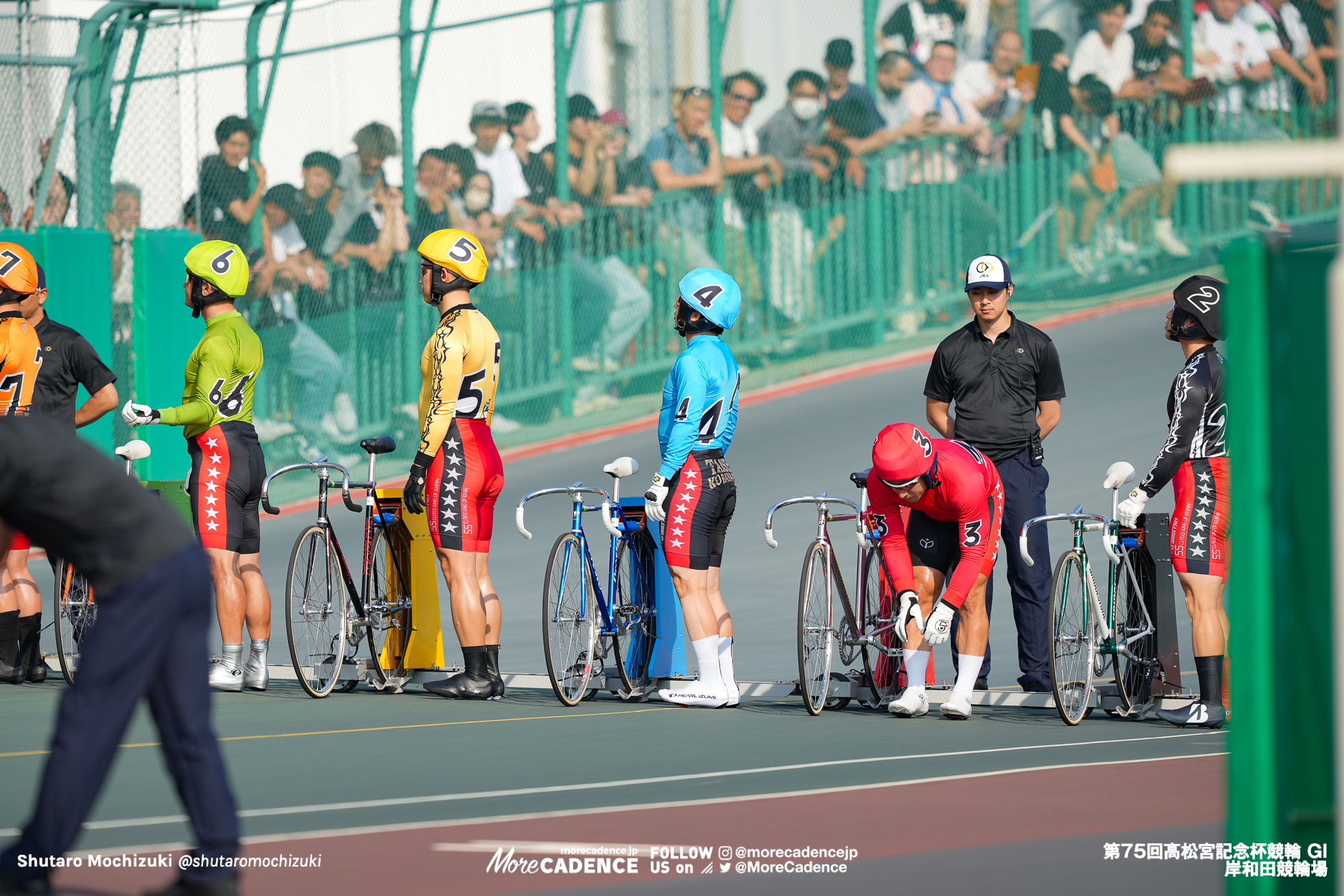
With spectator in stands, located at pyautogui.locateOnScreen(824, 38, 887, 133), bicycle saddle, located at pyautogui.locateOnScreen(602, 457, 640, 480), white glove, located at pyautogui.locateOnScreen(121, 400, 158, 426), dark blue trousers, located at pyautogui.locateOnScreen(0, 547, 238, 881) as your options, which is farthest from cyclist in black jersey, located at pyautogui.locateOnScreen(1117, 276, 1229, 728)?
spectator in stands, located at pyautogui.locateOnScreen(824, 38, 887, 133)

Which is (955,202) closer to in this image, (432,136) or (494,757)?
(432,136)

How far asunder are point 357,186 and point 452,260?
862 cm

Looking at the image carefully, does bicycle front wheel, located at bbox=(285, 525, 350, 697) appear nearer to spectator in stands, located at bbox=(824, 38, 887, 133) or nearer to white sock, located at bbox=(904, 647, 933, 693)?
white sock, located at bbox=(904, 647, 933, 693)

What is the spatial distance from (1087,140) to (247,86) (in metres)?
8.45

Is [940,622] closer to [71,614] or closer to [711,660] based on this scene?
[711,660]

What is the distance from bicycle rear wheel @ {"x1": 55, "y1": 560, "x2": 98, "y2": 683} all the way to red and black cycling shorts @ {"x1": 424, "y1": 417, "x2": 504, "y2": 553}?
221 cm

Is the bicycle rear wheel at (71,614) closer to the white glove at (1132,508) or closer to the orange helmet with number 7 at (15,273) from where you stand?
the orange helmet with number 7 at (15,273)

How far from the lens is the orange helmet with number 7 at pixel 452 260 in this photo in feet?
34.4

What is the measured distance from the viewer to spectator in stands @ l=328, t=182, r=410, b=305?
736 inches

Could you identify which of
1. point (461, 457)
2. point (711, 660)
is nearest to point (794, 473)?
point (461, 457)

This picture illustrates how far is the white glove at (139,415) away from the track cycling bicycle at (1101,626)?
4697 mm

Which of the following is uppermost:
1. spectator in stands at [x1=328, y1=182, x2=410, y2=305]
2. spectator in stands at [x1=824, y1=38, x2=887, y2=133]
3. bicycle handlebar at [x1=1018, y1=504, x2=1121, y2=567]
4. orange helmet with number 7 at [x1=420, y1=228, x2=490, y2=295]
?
spectator in stands at [x1=824, y1=38, x2=887, y2=133]

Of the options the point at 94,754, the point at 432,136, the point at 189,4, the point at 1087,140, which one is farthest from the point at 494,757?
the point at 1087,140

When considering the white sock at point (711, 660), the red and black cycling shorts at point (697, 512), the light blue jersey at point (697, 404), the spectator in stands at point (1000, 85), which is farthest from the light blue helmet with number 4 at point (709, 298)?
the spectator in stands at point (1000, 85)
